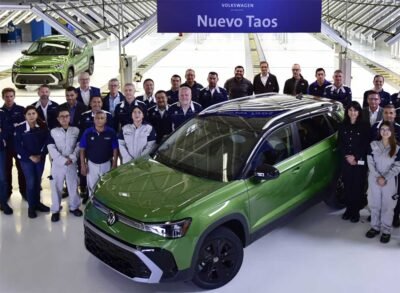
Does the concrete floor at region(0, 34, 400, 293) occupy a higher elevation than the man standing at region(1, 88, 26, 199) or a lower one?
lower

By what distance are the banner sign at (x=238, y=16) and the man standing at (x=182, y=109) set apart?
6.12ft

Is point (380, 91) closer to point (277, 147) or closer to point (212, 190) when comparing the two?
point (277, 147)

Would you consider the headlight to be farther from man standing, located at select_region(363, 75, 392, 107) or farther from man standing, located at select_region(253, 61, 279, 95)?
man standing, located at select_region(253, 61, 279, 95)

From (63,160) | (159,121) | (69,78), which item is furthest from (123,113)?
(69,78)

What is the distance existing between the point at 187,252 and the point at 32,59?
39.0 feet

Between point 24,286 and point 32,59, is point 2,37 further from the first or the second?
point 24,286

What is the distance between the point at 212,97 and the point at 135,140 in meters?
2.02

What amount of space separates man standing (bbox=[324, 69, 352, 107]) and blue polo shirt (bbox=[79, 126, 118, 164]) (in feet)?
11.0

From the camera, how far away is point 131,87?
6770mm

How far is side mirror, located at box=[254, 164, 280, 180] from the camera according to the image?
463 centimetres

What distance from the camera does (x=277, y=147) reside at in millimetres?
5098

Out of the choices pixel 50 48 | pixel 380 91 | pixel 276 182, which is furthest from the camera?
pixel 50 48

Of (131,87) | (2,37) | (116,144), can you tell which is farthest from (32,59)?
(2,37)

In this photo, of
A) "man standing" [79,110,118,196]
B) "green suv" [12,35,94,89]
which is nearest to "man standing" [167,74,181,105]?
"man standing" [79,110,118,196]
